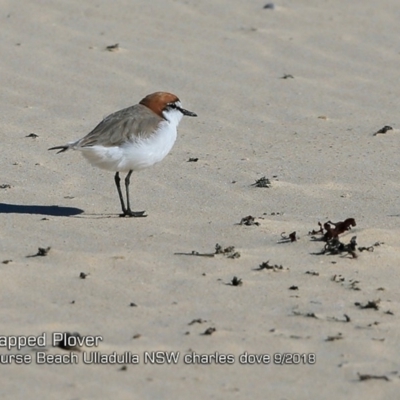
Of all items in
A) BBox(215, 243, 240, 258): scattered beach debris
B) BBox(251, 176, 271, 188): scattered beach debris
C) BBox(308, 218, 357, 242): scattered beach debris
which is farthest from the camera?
BBox(251, 176, 271, 188): scattered beach debris

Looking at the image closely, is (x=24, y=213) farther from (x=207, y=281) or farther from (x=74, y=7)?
(x=74, y=7)

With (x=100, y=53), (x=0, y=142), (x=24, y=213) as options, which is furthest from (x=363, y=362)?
(x=100, y=53)

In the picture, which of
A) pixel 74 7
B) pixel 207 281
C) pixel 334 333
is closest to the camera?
pixel 334 333

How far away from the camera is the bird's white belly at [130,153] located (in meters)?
6.91

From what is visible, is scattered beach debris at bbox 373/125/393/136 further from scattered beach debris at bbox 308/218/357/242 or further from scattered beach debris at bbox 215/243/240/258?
scattered beach debris at bbox 215/243/240/258

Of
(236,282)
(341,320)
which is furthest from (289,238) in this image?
(341,320)

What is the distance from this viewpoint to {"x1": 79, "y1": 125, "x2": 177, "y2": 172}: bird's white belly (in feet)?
22.7

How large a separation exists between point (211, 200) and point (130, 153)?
2.52ft

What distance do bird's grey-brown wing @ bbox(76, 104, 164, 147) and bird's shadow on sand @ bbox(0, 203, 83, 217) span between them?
503 mm

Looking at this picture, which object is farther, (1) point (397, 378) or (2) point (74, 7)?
(2) point (74, 7)

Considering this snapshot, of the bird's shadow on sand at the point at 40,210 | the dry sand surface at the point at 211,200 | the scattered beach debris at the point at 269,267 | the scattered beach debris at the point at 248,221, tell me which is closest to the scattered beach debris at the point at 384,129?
the dry sand surface at the point at 211,200

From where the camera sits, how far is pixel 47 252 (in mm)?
5891

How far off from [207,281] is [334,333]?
94 centimetres

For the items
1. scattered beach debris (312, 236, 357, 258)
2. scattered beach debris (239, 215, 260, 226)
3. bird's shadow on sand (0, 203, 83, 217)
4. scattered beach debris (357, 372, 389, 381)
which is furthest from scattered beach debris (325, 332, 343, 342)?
bird's shadow on sand (0, 203, 83, 217)
